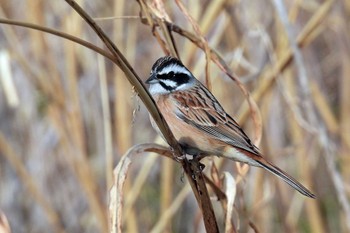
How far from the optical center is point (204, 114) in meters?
2.26

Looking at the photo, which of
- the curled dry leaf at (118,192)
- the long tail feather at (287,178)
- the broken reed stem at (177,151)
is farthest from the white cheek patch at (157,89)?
the curled dry leaf at (118,192)

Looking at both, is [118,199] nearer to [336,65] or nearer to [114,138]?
[114,138]

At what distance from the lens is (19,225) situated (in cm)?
385

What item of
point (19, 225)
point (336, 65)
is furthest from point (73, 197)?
point (336, 65)

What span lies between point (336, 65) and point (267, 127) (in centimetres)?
109

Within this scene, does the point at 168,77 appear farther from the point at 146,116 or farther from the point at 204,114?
the point at 146,116

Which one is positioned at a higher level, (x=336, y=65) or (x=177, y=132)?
(x=177, y=132)

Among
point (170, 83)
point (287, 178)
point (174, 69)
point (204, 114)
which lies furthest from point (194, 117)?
point (287, 178)

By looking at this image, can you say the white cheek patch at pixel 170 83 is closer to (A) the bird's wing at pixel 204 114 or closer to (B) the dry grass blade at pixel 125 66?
(A) the bird's wing at pixel 204 114

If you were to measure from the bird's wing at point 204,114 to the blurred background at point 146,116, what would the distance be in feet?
0.40

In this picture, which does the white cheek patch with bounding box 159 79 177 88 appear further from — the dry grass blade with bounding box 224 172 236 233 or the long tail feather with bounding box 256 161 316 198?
the dry grass blade with bounding box 224 172 236 233

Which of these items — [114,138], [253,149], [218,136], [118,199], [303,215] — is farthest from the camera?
[303,215]

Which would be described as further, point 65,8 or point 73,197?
point 73,197

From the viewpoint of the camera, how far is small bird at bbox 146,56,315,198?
209 centimetres
